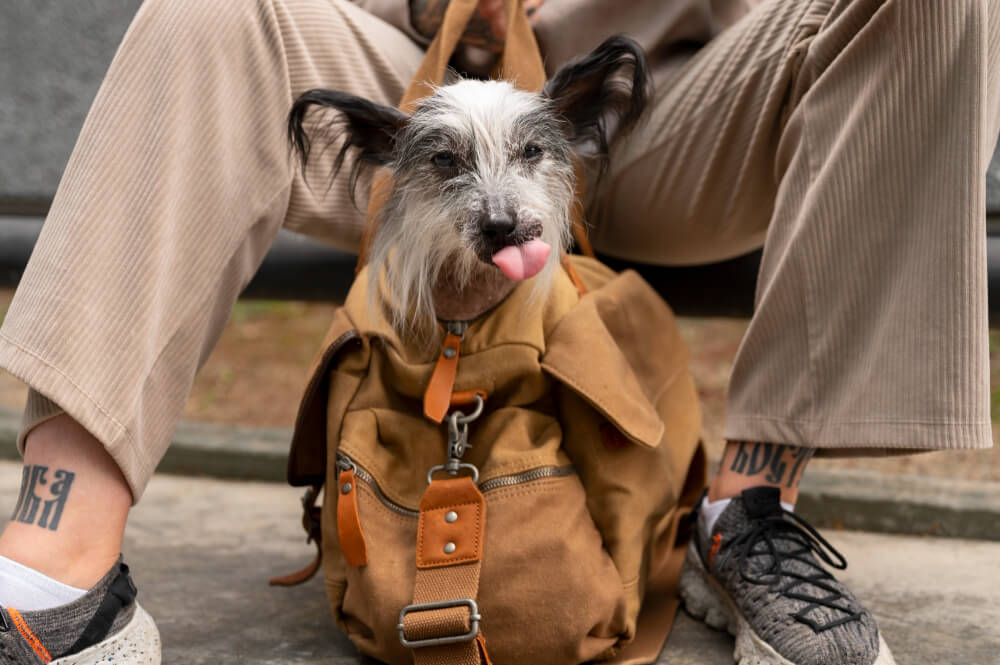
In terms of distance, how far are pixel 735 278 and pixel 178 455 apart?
5.55 feet

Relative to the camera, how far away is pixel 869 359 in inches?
Answer: 56.6

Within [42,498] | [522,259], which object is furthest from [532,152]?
[42,498]

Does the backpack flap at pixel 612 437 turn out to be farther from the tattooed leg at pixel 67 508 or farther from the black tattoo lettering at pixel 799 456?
the tattooed leg at pixel 67 508

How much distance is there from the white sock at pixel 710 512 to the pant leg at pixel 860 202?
5.0 inches

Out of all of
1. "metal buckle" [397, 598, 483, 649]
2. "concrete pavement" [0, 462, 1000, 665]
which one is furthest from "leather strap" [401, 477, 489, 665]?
"concrete pavement" [0, 462, 1000, 665]

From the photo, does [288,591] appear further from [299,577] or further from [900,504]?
[900,504]

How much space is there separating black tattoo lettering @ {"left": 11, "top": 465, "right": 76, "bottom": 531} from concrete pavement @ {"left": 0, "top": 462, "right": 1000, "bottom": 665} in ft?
1.06

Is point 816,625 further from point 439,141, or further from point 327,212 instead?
point 327,212

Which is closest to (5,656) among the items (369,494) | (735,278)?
(369,494)

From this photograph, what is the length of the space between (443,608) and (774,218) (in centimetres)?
83

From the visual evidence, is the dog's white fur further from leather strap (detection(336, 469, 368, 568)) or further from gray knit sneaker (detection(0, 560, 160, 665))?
gray knit sneaker (detection(0, 560, 160, 665))

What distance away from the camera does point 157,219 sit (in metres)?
1.42

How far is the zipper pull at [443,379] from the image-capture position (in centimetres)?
141

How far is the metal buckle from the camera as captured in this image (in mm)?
1308
